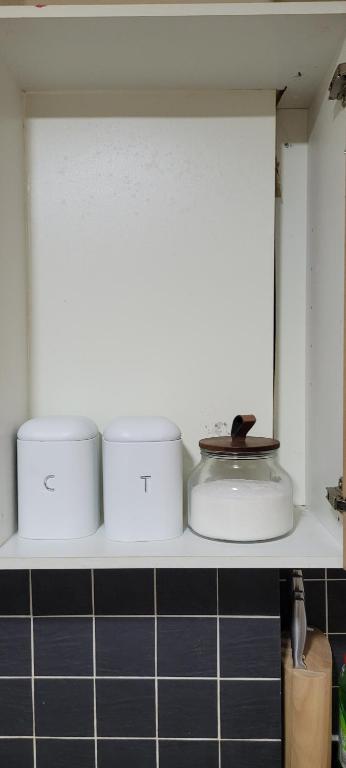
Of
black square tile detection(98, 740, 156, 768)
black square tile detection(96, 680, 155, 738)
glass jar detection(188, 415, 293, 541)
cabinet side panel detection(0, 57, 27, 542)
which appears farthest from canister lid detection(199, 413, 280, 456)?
black square tile detection(98, 740, 156, 768)

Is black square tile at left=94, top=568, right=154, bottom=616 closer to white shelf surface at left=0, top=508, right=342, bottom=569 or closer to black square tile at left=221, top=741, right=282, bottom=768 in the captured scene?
white shelf surface at left=0, top=508, right=342, bottom=569

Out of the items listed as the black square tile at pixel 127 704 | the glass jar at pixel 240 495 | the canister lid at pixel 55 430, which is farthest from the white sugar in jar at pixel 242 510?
the black square tile at pixel 127 704

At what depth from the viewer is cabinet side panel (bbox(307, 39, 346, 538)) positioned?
93 cm

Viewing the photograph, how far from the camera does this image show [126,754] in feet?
3.44

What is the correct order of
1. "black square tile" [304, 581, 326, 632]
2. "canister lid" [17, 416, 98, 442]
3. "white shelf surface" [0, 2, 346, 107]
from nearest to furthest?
"white shelf surface" [0, 2, 346, 107] < "canister lid" [17, 416, 98, 442] < "black square tile" [304, 581, 326, 632]

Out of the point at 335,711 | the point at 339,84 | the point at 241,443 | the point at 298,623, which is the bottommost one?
the point at 335,711

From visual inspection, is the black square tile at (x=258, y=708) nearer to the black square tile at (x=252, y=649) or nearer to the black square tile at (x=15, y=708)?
the black square tile at (x=252, y=649)

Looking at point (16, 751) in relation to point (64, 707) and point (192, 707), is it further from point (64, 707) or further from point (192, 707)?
point (192, 707)

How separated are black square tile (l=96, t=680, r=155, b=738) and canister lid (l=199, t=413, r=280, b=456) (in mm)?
428

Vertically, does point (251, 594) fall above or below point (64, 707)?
above

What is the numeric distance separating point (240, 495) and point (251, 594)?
0.23 metres

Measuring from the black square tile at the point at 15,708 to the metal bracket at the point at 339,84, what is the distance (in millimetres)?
1059

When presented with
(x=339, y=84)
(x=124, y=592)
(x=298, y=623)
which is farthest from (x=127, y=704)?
(x=339, y=84)

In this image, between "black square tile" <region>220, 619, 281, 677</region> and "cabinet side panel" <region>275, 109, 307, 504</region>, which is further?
"cabinet side panel" <region>275, 109, 307, 504</region>
